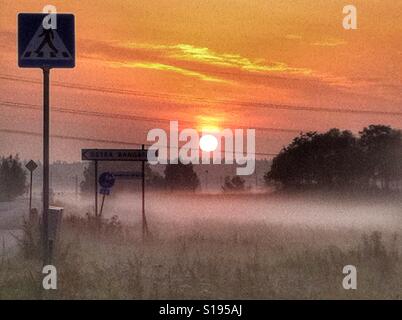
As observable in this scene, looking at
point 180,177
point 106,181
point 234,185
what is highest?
point 106,181

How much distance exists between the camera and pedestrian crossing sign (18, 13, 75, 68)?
526 inches

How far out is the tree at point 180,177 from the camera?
125m

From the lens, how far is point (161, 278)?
15734 mm

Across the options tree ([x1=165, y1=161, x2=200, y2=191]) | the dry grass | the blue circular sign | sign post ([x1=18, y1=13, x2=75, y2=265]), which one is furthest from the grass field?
tree ([x1=165, y1=161, x2=200, y2=191])

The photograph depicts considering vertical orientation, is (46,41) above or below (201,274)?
above

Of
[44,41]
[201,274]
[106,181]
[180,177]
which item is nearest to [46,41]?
[44,41]

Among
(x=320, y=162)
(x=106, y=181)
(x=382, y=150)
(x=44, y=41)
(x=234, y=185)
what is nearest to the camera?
(x=44, y=41)

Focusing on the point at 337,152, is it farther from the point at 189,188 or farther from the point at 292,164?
the point at 189,188

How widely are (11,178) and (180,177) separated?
3029 cm

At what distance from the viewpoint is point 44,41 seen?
13.5 meters

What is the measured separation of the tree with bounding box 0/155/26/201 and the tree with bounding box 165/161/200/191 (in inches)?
982

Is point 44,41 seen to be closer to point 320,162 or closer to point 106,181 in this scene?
point 106,181

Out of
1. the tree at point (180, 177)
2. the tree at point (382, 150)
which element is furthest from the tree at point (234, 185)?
the tree at point (382, 150)

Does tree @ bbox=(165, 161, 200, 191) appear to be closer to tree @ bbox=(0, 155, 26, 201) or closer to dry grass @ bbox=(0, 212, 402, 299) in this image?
tree @ bbox=(0, 155, 26, 201)
